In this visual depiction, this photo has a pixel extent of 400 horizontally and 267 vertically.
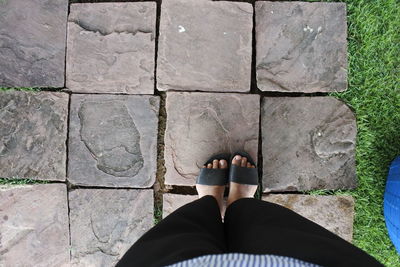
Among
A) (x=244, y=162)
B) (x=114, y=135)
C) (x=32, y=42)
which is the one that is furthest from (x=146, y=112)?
(x=32, y=42)

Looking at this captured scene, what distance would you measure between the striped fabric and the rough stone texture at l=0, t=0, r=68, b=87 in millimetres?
1325

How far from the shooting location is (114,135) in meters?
1.94

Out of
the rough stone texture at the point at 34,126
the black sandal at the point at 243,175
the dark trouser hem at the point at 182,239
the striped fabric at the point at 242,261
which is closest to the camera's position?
the striped fabric at the point at 242,261

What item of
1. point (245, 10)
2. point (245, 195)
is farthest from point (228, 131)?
point (245, 10)

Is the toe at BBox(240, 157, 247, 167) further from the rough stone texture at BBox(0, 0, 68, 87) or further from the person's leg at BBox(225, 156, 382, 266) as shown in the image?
the rough stone texture at BBox(0, 0, 68, 87)

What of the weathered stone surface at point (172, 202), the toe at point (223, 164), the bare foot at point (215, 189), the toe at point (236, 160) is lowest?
the weathered stone surface at point (172, 202)

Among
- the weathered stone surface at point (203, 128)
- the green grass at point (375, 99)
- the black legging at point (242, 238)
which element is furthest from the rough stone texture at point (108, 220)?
the green grass at point (375, 99)

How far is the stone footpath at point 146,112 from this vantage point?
6.24 ft

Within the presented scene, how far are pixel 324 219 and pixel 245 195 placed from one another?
46 centimetres

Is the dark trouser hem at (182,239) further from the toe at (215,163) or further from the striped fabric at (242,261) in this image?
the toe at (215,163)

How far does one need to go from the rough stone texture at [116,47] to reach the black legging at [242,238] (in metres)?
0.78

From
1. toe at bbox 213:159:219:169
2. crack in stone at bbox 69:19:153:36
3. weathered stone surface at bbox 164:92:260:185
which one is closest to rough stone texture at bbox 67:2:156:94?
crack in stone at bbox 69:19:153:36

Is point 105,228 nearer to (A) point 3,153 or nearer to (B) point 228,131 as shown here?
(A) point 3,153

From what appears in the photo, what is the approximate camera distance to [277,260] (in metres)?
1.06
